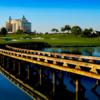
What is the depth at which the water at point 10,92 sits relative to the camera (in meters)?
28.2

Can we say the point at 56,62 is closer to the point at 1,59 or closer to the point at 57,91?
the point at 57,91

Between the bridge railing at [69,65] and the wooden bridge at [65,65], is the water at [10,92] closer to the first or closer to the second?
the wooden bridge at [65,65]

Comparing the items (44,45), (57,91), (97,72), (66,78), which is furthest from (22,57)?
(44,45)

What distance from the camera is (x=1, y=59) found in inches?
2228

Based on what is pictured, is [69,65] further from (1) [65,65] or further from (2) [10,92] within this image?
(2) [10,92]

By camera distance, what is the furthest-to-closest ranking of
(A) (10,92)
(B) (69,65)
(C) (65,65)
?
(A) (10,92), (B) (69,65), (C) (65,65)

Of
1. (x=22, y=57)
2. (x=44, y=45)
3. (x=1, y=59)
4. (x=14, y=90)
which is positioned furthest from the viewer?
(x=44, y=45)

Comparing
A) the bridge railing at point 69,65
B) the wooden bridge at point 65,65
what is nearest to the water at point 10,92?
the wooden bridge at point 65,65

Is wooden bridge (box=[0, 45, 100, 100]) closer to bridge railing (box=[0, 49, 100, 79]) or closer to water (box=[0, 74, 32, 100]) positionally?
bridge railing (box=[0, 49, 100, 79])

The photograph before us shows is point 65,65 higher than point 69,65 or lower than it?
higher

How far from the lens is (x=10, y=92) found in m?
30.8

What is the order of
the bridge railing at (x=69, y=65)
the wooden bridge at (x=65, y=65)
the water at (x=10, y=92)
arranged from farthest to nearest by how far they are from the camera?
the water at (x=10, y=92)
the wooden bridge at (x=65, y=65)
the bridge railing at (x=69, y=65)

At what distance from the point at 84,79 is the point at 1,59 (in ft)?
80.3

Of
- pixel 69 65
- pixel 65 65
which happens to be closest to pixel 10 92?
pixel 69 65
